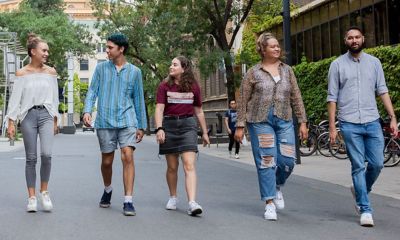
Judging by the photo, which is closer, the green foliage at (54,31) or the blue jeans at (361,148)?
the blue jeans at (361,148)

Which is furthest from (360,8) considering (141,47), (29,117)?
(141,47)

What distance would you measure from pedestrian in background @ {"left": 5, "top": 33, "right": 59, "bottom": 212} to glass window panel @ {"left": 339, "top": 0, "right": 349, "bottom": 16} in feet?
60.2

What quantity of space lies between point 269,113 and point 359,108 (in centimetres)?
88

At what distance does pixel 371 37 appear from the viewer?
71.7 ft

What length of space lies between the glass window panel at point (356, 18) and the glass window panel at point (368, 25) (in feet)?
0.76

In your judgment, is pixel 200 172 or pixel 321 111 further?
pixel 321 111

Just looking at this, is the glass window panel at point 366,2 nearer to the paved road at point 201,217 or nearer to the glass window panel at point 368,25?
the glass window panel at point 368,25

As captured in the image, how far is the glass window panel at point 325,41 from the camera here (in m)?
25.0

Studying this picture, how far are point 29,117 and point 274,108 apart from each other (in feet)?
8.37

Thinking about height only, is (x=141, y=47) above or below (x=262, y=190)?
above

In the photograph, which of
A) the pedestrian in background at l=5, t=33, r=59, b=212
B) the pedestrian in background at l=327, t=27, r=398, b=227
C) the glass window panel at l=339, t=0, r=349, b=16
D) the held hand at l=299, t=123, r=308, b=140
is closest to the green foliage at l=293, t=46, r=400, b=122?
the glass window panel at l=339, t=0, r=349, b=16

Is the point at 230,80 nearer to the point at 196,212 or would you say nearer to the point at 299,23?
the point at 299,23

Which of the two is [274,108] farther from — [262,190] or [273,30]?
[273,30]

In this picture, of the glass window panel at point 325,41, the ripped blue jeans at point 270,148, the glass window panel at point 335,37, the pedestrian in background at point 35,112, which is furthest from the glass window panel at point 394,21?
the pedestrian in background at point 35,112
